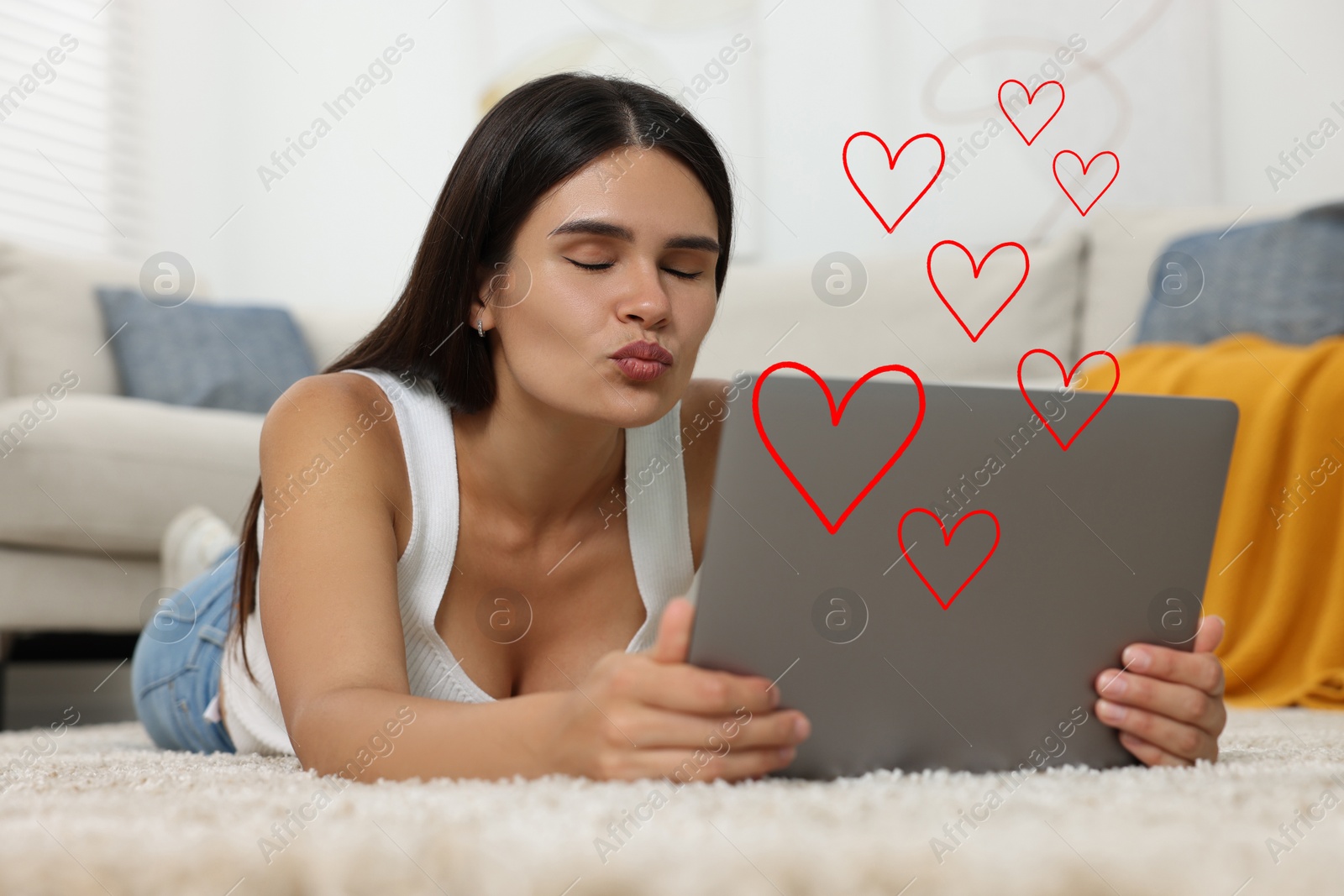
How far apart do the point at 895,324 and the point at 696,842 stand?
212 cm

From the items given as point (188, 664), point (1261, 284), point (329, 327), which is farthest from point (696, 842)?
point (329, 327)

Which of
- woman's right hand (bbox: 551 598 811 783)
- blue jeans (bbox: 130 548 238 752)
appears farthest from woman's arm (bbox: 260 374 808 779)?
blue jeans (bbox: 130 548 238 752)

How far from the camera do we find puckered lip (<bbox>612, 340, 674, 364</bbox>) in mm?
871

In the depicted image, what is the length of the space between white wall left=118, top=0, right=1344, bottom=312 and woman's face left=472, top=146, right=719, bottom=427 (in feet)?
6.37

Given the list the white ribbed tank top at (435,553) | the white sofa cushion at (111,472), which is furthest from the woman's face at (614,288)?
the white sofa cushion at (111,472)

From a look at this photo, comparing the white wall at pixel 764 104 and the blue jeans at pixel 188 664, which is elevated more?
the white wall at pixel 764 104

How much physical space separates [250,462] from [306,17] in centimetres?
198

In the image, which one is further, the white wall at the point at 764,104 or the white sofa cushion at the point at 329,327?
the white sofa cushion at the point at 329,327

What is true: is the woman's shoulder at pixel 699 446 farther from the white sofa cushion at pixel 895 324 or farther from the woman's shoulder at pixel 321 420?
the white sofa cushion at pixel 895 324

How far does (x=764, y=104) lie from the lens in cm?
290

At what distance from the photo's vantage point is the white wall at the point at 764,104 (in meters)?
2.47

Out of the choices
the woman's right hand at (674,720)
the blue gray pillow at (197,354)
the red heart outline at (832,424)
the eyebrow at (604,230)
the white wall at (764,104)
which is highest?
the white wall at (764,104)

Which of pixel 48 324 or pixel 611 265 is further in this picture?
pixel 48 324

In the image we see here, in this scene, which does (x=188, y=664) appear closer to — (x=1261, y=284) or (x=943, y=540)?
(x=943, y=540)
